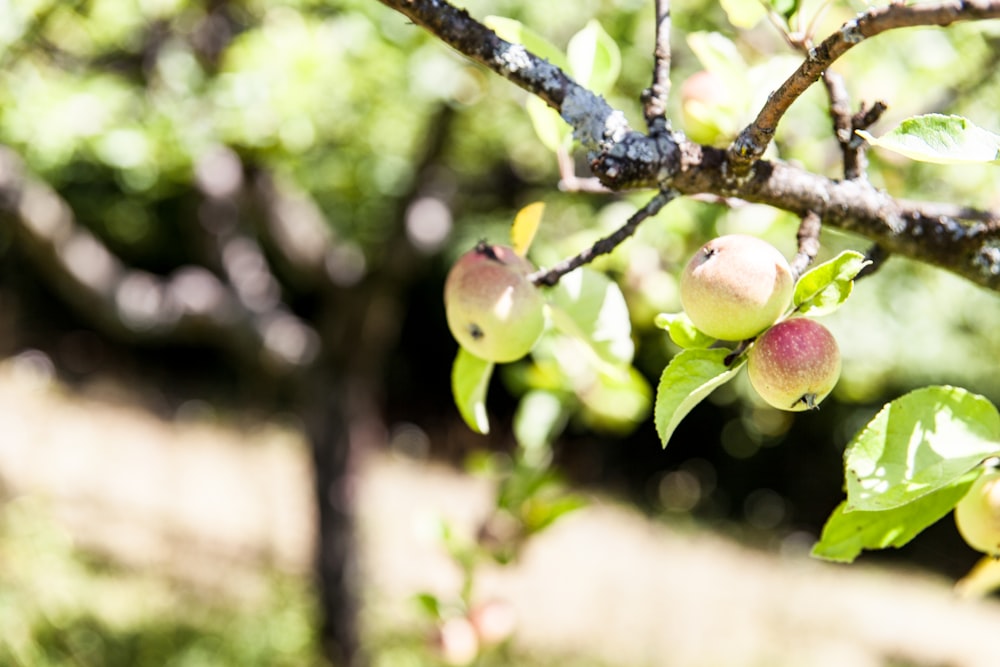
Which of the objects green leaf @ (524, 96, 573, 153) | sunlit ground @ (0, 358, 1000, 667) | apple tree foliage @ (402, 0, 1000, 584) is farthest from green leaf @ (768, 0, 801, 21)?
sunlit ground @ (0, 358, 1000, 667)

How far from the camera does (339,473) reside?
10.5 ft

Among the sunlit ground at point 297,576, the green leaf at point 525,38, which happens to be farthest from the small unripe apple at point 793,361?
the sunlit ground at point 297,576

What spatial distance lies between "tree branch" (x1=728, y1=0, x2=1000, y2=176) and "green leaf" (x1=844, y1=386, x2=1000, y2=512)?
18 centimetres

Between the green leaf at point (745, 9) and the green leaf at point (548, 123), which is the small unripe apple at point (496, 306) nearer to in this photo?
the green leaf at point (548, 123)

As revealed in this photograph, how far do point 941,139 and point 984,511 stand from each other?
0.30 m

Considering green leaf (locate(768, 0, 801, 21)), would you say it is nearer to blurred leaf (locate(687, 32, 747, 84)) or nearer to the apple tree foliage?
the apple tree foliage

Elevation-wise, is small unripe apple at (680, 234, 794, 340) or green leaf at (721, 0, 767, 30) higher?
green leaf at (721, 0, 767, 30)

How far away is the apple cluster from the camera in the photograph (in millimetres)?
574

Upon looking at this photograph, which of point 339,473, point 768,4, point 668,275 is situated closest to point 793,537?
point 339,473

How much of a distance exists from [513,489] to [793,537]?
5.74 metres

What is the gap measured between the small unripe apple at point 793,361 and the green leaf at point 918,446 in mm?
45

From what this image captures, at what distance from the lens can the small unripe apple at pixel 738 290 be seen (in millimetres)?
572

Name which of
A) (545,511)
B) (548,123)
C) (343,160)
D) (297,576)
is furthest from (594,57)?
(297,576)

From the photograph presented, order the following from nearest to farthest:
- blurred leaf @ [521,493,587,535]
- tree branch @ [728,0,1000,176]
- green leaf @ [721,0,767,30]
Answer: tree branch @ [728,0,1000,176] < green leaf @ [721,0,767,30] < blurred leaf @ [521,493,587,535]
